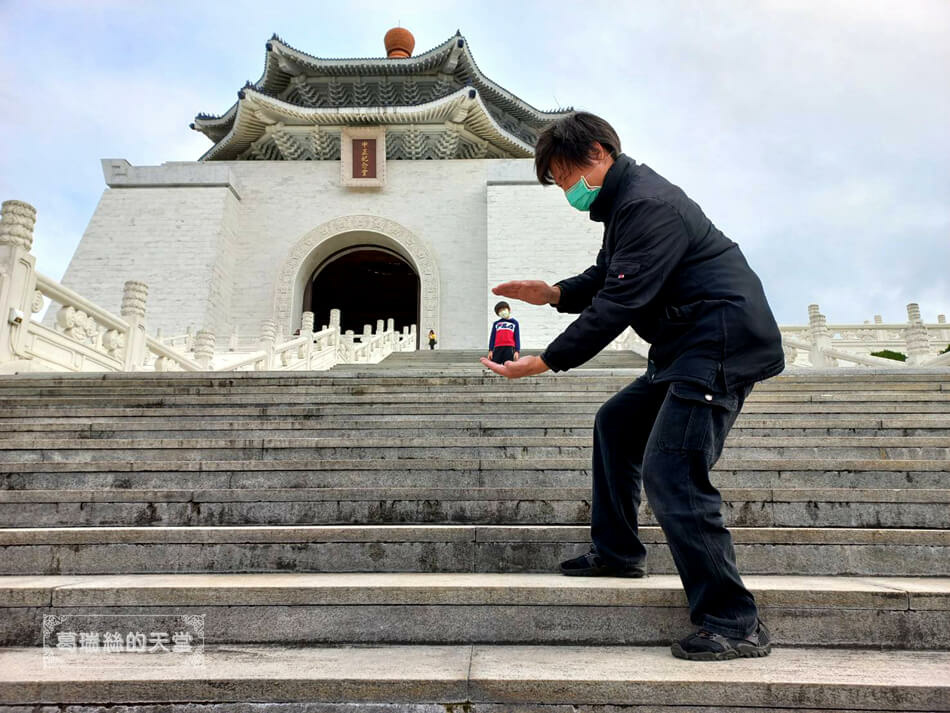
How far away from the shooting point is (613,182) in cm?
188

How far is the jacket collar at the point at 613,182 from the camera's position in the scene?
74.0 inches

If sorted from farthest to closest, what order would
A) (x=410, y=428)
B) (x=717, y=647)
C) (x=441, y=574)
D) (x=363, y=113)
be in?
(x=363, y=113) < (x=410, y=428) < (x=441, y=574) < (x=717, y=647)

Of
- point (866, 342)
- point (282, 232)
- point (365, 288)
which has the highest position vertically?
point (365, 288)

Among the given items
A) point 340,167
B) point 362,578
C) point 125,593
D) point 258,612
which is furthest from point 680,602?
point 340,167

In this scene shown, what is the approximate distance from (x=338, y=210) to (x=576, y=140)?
700 inches

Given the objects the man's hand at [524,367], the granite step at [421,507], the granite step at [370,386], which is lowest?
the granite step at [421,507]

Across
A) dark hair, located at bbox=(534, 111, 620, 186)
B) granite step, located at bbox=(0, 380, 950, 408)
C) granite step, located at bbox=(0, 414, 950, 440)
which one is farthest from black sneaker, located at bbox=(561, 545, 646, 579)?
granite step, located at bbox=(0, 380, 950, 408)

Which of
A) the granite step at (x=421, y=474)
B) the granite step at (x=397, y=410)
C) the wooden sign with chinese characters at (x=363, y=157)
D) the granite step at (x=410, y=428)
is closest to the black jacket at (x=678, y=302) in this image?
the granite step at (x=421, y=474)

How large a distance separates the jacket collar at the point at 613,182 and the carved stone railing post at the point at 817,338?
932cm

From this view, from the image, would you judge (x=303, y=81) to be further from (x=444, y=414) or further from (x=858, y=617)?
(x=858, y=617)

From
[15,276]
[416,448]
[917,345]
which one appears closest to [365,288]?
[15,276]

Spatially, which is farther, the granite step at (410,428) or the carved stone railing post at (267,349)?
the carved stone railing post at (267,349)

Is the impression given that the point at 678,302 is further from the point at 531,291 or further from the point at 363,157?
the point at 363,157

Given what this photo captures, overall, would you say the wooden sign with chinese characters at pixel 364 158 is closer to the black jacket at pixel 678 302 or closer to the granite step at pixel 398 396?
the granite step at pixel 398 396
